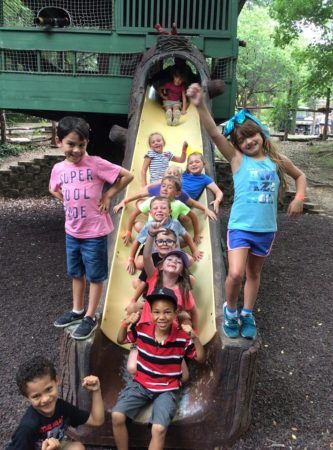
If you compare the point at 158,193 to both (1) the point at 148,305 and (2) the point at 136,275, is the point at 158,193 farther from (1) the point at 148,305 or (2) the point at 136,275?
(1) the point at 148,305

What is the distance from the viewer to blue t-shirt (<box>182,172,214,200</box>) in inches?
200

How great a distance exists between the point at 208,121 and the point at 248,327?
51.9 inches

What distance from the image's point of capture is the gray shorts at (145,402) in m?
2.67

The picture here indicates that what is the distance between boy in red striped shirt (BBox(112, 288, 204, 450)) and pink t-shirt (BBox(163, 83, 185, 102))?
492 centimetres

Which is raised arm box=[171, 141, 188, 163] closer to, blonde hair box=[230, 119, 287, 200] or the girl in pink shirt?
the girl in pink shirt

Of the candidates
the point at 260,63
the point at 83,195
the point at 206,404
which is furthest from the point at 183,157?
the point at 260,63

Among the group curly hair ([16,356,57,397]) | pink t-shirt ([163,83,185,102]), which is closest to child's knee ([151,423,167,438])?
curly hair ([16,356,57,397])

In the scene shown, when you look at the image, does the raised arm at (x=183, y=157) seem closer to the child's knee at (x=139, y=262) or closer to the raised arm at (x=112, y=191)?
the child's knee at (x=139, y=262)

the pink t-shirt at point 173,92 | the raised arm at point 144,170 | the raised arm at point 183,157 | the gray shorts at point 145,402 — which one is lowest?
the gray shorts at point 145,402

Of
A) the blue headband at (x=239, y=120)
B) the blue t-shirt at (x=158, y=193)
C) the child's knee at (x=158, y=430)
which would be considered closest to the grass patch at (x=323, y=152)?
the blue t-shirt at (x=158, y=193)

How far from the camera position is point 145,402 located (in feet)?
9.25

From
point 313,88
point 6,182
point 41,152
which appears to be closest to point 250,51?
point 313,88

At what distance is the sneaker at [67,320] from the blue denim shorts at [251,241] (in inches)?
46.1

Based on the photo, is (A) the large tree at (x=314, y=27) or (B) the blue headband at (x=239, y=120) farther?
(A) the large tree at (x=314, y=27)
